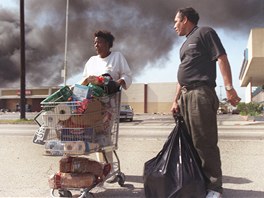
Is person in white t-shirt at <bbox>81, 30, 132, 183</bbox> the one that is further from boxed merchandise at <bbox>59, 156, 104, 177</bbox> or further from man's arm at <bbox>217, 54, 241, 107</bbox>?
man's arm at <bbox>217, 54, 241, 107</bbox>

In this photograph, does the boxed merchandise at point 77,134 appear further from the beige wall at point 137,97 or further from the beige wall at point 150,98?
the beige wall at point 137,97

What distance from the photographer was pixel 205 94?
3.96 m

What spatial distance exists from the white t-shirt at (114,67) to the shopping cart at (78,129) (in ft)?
1.10

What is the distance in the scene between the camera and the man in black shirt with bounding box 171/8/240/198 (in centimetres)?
393

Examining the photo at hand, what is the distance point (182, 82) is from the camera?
4125mm

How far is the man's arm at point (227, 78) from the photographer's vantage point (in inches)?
153

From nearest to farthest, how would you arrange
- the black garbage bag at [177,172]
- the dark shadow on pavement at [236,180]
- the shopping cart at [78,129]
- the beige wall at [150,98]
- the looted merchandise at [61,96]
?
the black garbage bag at [177,172] → the shopping cart at [78,129] → the looted merchandise at [61,96] → the dark shadow on pavement at [236,180] → the beige wall at [150,98]

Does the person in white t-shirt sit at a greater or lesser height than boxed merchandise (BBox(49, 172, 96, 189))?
greater

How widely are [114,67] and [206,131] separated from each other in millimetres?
1383

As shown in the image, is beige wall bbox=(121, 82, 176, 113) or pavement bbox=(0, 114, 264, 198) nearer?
pavement bbox=(0, 114, 264, 198)

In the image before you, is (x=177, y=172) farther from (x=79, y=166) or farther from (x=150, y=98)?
(x=150, y=98)

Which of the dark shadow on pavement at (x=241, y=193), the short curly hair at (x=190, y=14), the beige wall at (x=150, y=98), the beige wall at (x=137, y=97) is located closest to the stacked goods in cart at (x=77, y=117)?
the short curly hair at (x=190, y=14)

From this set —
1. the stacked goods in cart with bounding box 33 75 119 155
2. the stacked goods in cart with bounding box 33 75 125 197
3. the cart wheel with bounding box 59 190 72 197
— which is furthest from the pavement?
the stacked goods in cart with bounding box 33 75 119 155

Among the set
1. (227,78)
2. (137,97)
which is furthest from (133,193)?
(137,97)
